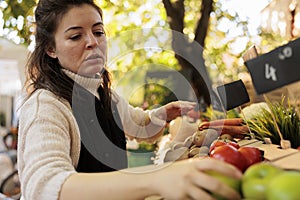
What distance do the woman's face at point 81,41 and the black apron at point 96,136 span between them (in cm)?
6

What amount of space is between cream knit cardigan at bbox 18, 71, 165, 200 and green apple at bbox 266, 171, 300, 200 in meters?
A: 0.30

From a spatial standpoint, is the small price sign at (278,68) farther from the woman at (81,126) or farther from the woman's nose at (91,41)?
the woman's nose at (91,41)

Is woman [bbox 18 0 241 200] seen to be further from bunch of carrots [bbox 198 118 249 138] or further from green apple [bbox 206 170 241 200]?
bunch of carrots [bbox 198 118 249 138]

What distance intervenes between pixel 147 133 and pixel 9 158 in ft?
5.89

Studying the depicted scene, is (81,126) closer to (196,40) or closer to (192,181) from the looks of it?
(192,181)

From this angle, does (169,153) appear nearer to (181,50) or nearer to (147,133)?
(147,133)

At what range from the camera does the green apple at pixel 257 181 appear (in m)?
0.45

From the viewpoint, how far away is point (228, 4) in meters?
3.03

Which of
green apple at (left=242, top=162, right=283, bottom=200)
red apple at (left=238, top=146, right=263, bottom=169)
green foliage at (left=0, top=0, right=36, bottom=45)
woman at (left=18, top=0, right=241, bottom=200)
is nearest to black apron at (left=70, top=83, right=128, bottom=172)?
woman at (left=18, top=0, right=241, bottom=200)

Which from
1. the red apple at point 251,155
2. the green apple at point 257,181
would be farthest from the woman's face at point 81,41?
the green apple at point 257,181

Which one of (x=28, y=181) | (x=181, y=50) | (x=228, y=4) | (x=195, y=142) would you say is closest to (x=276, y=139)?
(x=195, y=142)

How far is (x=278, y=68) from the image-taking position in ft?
1.66

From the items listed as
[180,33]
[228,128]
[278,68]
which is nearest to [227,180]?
[278,68]

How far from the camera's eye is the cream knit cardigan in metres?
0.59
